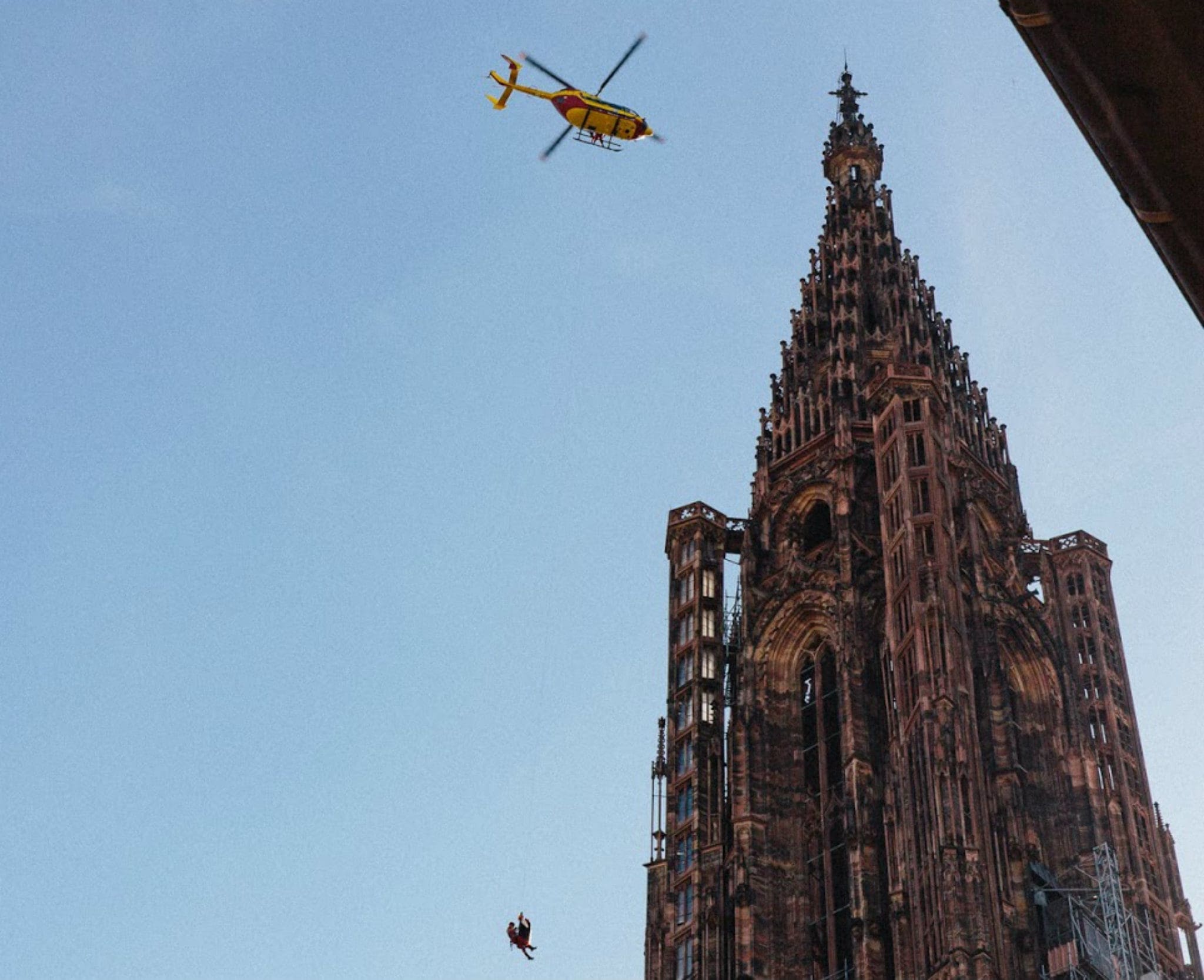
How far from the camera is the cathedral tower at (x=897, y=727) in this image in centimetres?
5384

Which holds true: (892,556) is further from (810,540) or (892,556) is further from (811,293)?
(811,293)

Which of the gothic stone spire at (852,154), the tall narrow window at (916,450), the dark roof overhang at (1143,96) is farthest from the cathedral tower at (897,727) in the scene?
the dark roof overhang at (1143,96)

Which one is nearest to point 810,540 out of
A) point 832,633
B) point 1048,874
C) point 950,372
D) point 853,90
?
point 832,633

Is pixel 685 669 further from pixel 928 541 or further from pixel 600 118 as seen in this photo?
pixel 600 118

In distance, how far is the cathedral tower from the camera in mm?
53844

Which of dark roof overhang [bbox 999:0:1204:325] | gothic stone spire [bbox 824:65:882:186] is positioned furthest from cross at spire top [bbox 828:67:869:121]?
dark roof overhang [bbox 999:0:1204:325]

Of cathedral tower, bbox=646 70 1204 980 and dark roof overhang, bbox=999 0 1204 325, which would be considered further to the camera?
cathedral tower, bbox=646 70 1204 980

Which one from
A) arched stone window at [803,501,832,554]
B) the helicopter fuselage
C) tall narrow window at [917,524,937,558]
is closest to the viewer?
the helicopter fuselage

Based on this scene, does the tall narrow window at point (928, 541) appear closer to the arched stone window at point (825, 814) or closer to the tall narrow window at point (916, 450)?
the tall narrow window at point (916, 450)

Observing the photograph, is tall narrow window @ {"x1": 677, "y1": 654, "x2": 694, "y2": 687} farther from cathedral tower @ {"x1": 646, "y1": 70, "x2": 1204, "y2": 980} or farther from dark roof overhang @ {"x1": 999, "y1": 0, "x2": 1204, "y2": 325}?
dark roof overhang @ {"x1": 999, "y1": 0, "x2": 1204, "y2": 325}

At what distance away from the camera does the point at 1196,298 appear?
6.28m

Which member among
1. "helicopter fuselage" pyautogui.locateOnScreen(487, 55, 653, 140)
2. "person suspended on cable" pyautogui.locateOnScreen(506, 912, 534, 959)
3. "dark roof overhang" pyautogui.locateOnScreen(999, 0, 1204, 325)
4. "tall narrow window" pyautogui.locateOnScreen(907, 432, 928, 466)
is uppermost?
"tall narrow window" pyautogui.locateOnScreen(907, 432, 928, 466)

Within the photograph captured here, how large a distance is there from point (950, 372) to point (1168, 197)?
7317cm

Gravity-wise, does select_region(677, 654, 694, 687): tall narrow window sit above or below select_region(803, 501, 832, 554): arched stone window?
below
